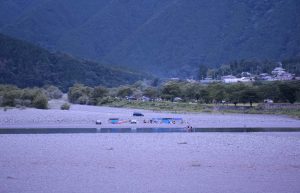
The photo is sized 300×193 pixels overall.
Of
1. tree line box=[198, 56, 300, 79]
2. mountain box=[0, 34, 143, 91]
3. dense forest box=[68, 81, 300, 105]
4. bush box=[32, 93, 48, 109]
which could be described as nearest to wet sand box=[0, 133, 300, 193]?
bush box=[32, 93, 48, 109]

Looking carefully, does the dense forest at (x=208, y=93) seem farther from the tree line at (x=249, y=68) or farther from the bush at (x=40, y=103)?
the tree line at (x=249, y=68)

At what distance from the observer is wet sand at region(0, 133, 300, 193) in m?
14.3

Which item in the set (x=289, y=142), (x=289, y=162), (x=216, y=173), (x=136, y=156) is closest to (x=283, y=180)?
(x=216, y=173)

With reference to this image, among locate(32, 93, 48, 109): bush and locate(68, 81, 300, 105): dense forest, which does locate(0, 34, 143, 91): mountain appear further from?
locate(32, 93, 48, 109): bush

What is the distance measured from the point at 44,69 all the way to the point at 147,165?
11198 centimetres

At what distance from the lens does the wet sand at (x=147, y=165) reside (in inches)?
563

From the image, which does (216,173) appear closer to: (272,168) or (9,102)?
(272,168)

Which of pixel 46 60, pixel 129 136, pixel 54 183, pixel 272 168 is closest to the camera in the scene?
pixel 54 183

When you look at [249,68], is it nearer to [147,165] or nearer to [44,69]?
[44,69]

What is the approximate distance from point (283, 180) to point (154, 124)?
24.6 metres

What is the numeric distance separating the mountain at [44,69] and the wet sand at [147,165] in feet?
298

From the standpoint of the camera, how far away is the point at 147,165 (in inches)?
706

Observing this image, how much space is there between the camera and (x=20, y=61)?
12194 cm

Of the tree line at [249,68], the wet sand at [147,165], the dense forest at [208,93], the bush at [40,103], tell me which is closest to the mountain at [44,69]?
the tree line at [249,68]
